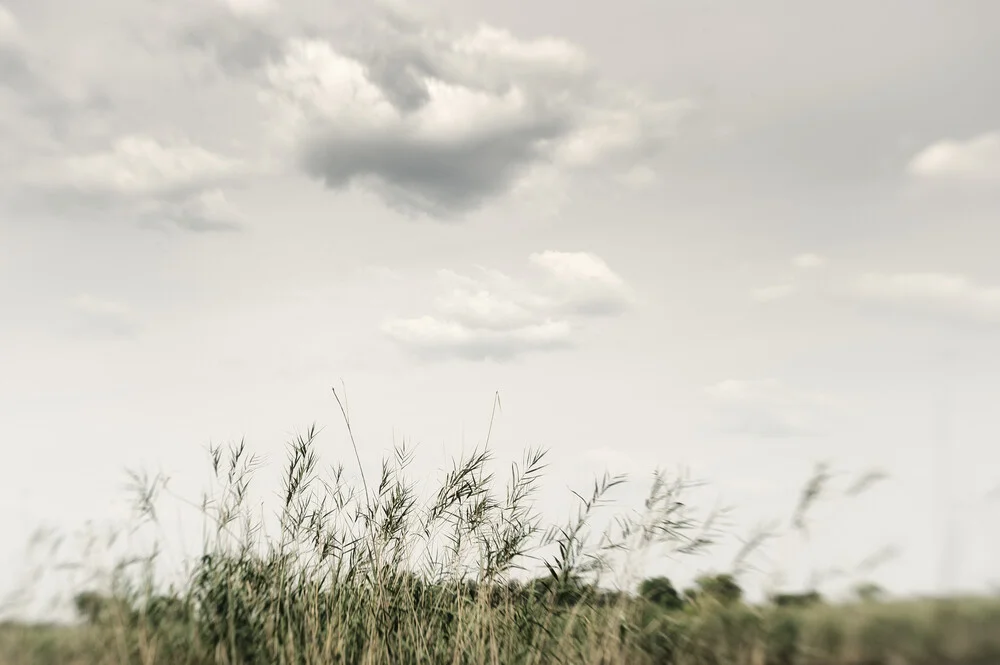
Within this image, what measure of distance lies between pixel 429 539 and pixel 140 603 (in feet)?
6.69

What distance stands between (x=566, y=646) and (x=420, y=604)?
3.56ft

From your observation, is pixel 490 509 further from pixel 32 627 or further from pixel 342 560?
pixel 32 627

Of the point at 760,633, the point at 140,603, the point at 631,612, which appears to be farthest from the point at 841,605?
the point at 140,603

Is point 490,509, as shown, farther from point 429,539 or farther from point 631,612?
point 631,612

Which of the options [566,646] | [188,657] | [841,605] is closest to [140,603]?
[188,657]

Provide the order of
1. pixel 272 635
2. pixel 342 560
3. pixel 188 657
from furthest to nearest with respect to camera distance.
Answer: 1. pixel 342 560
2. pixel 272 635
3. pixel 188 657

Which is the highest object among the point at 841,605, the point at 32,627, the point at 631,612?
the point at 841,605

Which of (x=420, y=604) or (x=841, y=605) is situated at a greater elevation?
(x=841, y=605)

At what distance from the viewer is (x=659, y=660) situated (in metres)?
5.16

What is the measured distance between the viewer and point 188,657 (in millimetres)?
4176

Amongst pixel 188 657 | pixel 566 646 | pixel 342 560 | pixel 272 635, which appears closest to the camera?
pixel 188 657

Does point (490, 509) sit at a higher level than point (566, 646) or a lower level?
higher

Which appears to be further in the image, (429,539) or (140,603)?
(429,539)

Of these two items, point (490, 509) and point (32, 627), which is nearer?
point (32, 627)
